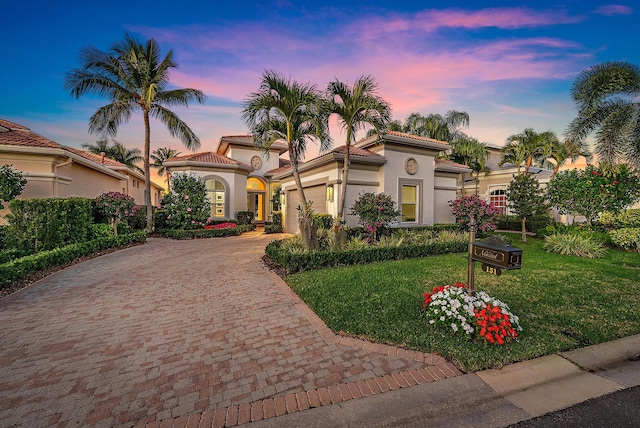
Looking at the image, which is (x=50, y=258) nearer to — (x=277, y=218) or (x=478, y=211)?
(x=277, y=218)

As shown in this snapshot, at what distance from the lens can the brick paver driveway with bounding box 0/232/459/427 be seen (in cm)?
238

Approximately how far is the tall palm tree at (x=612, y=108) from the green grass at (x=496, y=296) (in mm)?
4714

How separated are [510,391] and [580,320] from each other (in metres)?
2.64

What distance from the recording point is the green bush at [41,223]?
738 centimetres

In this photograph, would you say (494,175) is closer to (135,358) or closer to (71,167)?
(135,358)

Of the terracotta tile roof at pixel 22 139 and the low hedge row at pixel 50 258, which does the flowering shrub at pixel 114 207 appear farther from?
the terracotta tile roof at pixel 22 139

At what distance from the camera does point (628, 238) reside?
31.5 ft

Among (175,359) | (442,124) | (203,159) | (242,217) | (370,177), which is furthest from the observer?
(442,124)

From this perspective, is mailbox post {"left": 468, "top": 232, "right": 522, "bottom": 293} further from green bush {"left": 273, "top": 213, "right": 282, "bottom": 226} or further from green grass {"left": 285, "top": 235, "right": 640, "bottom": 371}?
green bush {"left": 273, "top": 213, "right": 282, "bottom": 226}

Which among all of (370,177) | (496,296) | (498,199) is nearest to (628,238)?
(496,296)

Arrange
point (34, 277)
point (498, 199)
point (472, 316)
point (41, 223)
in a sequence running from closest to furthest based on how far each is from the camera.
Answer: point (472, 316) < point (34, 277) < point (41, 223) < point (498, 199)

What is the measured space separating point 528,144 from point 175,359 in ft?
71.9

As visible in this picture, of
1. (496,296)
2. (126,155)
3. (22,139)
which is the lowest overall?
(496,296)

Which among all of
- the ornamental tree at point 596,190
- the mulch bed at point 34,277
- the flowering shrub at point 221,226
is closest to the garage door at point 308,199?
the flowering shrub at point 221,226
